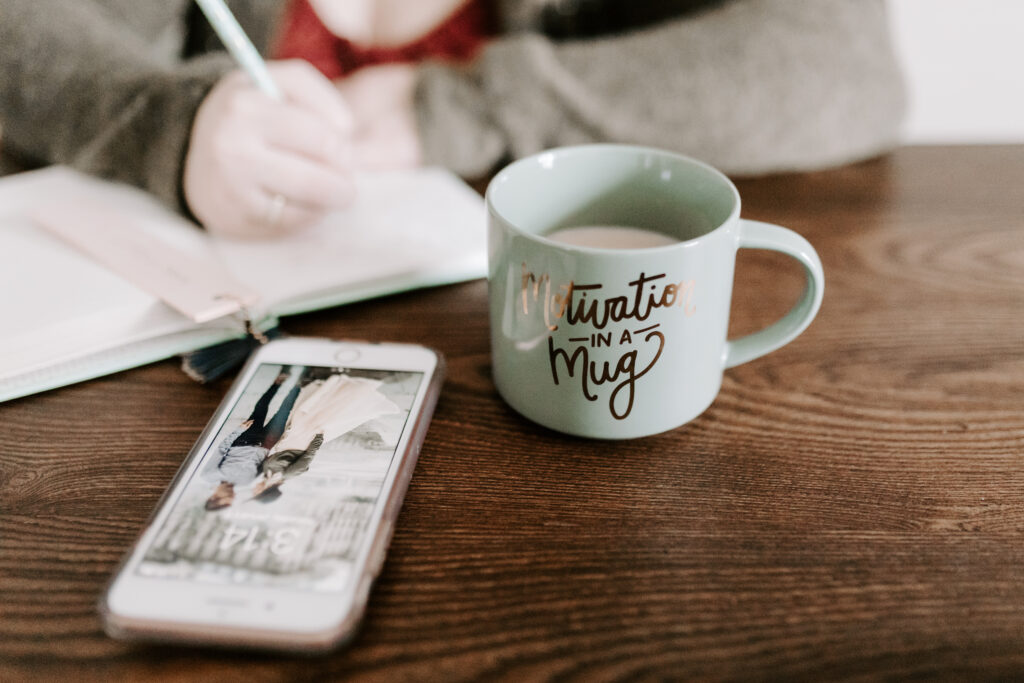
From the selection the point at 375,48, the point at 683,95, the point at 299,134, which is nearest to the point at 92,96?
the point at 299,134

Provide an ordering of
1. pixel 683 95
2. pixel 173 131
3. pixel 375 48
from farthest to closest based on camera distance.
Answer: pixel 375 48, pixel 683 95, pixel 173 131

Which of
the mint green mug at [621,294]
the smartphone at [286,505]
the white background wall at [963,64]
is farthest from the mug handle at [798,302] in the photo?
the white background wall at [963,64]

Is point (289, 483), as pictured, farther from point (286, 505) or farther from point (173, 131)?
point (173, 131)

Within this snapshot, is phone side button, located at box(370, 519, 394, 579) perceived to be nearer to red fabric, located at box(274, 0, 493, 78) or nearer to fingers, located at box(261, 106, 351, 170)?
fingers, located at box(261, 106, 351, 170)

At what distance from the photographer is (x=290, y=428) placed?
34cm

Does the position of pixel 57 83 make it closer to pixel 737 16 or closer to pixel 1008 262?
pixel 737 16

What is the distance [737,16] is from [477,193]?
0.29m

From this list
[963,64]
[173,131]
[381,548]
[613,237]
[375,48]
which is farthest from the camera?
[963,64]

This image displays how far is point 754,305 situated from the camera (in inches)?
18.1

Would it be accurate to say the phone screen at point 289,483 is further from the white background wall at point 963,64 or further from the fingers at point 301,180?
the white background wall at point 963,64

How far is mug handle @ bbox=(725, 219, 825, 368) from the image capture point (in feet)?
1.10

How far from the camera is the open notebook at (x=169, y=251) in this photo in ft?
1.28

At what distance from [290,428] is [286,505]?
0.05 metres

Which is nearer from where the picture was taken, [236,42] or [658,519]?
[658,519]
